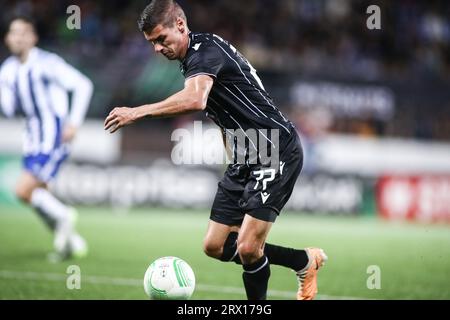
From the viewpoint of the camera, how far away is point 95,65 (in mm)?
16125

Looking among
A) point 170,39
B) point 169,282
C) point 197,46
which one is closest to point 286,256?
point 169,282

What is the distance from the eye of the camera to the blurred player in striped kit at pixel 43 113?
28.5ft

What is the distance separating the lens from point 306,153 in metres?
18.8

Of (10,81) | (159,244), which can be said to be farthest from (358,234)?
(10,81)

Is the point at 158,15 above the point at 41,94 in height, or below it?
above

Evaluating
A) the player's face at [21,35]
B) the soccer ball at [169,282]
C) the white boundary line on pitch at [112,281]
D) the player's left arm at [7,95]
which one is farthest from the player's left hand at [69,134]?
the soccer ball at [169,282]

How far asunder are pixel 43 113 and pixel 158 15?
4.24 metres

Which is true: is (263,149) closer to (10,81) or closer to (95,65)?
(10,81)

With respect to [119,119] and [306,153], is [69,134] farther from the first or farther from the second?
[306,153]

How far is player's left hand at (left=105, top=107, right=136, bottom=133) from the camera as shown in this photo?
15.5ft

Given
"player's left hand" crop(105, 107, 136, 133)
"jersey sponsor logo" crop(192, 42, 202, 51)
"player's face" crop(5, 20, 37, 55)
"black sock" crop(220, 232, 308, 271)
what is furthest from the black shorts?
"player's face" crop(5, 20, 37, 55)

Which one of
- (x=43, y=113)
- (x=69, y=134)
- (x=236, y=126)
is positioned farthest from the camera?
(x=43, y=113)
